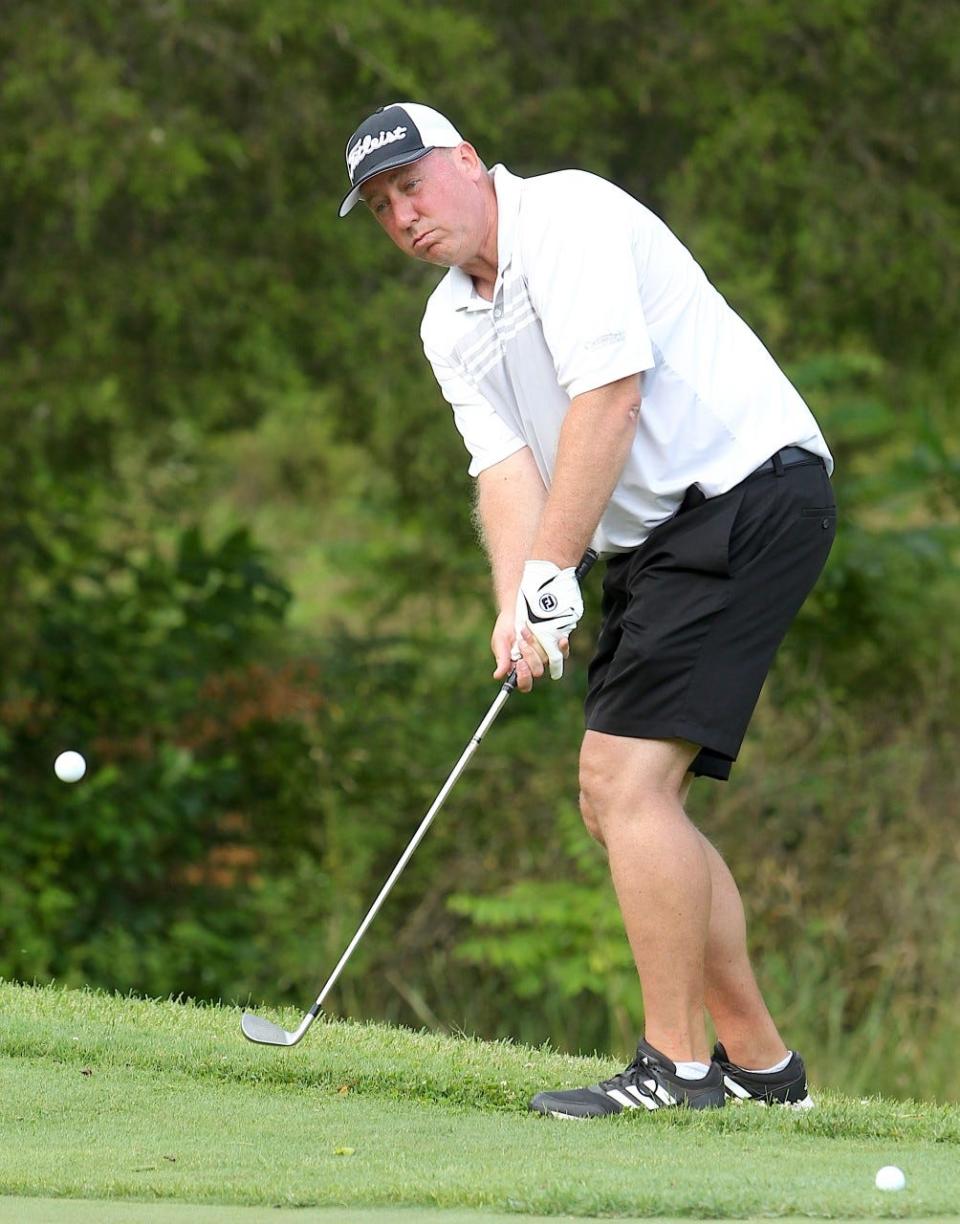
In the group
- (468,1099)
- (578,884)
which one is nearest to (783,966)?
(578,884)

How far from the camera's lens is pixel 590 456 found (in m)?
3.58

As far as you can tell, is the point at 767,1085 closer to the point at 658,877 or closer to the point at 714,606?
the point at 658,877

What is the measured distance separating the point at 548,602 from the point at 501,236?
731mm

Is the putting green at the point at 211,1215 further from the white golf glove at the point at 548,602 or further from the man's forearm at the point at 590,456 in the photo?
the man's forearm at the point at 590,456

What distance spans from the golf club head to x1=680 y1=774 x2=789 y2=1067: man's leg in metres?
0.88

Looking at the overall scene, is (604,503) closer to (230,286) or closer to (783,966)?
(783,966)

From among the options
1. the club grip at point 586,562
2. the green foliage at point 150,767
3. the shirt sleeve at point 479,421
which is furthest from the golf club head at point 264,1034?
the green foliage at point 150,767

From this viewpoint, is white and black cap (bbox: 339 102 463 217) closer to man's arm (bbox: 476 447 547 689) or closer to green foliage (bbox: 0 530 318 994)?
man's arm (bbox: 476 447 547 689)

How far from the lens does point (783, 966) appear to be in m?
8.35

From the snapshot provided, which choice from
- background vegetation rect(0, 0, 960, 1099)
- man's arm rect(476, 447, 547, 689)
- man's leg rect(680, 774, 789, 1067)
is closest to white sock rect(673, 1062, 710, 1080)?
man's leg rect(680, 774, 789, 1067)

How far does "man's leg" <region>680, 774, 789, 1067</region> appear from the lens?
3.97 meters

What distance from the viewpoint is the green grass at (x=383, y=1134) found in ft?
9.75

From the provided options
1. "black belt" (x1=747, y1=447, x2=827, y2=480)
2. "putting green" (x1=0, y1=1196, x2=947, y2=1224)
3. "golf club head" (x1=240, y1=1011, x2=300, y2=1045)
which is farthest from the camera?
"golf club head" (x1=240, y1=1011, x2=300, y2=1045)

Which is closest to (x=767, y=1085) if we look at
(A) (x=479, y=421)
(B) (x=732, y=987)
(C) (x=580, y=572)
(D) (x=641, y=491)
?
(B) (x=732, y=987)
